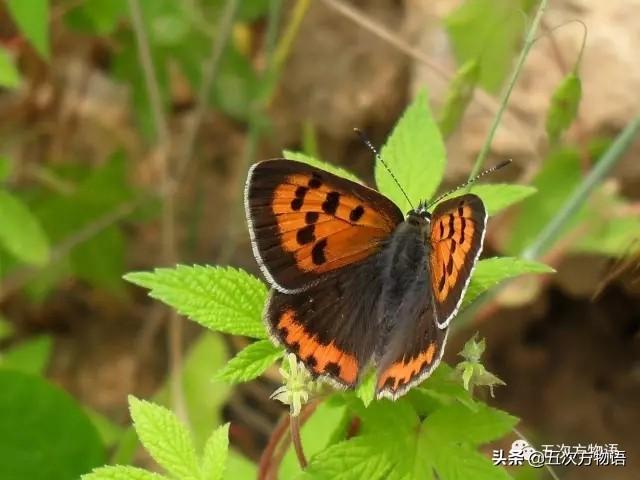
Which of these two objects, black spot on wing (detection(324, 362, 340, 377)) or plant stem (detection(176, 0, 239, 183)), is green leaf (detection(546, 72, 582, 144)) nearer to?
black spot on wing (detection(324, 362, 340, 377))

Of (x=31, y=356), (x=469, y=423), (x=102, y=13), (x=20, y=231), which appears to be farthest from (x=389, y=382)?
(x=102, y=13)

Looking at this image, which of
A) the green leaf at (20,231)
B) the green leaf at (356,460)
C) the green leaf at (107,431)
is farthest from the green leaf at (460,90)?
the green leaf at (107,431)

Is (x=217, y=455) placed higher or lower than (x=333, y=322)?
lower

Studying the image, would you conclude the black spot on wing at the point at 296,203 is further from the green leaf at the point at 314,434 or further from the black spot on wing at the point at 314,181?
the green leaf at the point at 314,434

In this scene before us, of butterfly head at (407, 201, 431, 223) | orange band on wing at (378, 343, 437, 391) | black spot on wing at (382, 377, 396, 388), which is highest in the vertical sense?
butterfly head at (407, 201, 431, 223)

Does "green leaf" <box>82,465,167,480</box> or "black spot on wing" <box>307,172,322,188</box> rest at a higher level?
"black spot on wing" <box>307,172,322,188</box>

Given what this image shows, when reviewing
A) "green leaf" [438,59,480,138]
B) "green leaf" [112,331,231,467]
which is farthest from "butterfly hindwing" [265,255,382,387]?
"green leaf" [112,331,231,467]

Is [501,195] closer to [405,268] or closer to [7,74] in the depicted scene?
[405,268]
